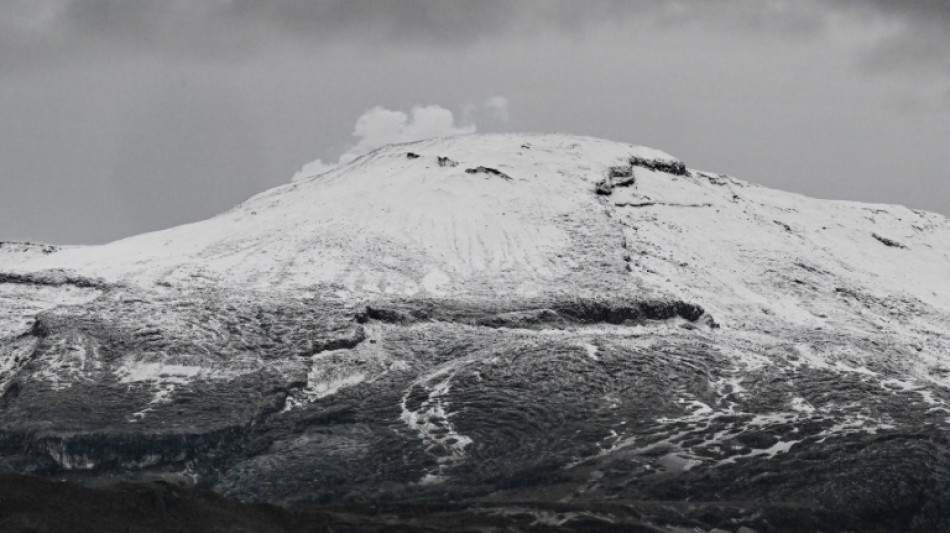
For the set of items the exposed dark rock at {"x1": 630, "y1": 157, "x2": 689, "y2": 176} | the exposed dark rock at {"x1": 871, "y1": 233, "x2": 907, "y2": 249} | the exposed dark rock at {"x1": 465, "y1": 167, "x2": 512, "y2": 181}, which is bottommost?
the exposed dark rock at {"x1": 871, "y1": 233, "x2": 907, "y2": 249}

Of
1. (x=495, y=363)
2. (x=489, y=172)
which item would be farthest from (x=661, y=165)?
(x=495, y=363)

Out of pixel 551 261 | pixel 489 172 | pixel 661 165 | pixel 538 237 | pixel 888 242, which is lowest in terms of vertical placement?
pixel 551 261

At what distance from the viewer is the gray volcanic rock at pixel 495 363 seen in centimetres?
7925

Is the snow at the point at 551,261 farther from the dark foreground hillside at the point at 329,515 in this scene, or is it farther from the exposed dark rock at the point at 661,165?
the dark foreground hillside at the point at 329,515

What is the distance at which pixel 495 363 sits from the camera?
96312mm

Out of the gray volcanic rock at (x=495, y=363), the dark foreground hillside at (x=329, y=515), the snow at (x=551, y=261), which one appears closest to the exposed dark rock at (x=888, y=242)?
the snow at (x=551, y=261)

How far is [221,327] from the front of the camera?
104312mm

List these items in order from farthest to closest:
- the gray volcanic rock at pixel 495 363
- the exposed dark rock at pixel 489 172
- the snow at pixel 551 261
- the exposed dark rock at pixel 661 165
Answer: the exposed dark rock at pixel 661 165, the exposed dark rock at pixel 489 172, the snow at pixel 551 261, the gray volcanic rock at pixel 495 363

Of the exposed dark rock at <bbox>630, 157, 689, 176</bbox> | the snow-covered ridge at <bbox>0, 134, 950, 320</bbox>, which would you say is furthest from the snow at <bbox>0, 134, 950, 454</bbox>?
the exposed dark rock at <bbox>630, 157, 689, 176</bbox>

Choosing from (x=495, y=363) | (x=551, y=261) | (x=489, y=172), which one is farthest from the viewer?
(x=489, y=172)

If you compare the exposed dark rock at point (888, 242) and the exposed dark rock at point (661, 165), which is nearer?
the exposed dark rock at point (888, 242)

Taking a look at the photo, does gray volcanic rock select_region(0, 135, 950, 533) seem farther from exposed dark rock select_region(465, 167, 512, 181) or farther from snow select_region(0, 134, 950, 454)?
exposed dark rock select_region(465, 167, 512, 181)

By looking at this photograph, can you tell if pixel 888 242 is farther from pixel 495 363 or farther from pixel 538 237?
pixel 495 363

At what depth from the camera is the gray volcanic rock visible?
260 feet
